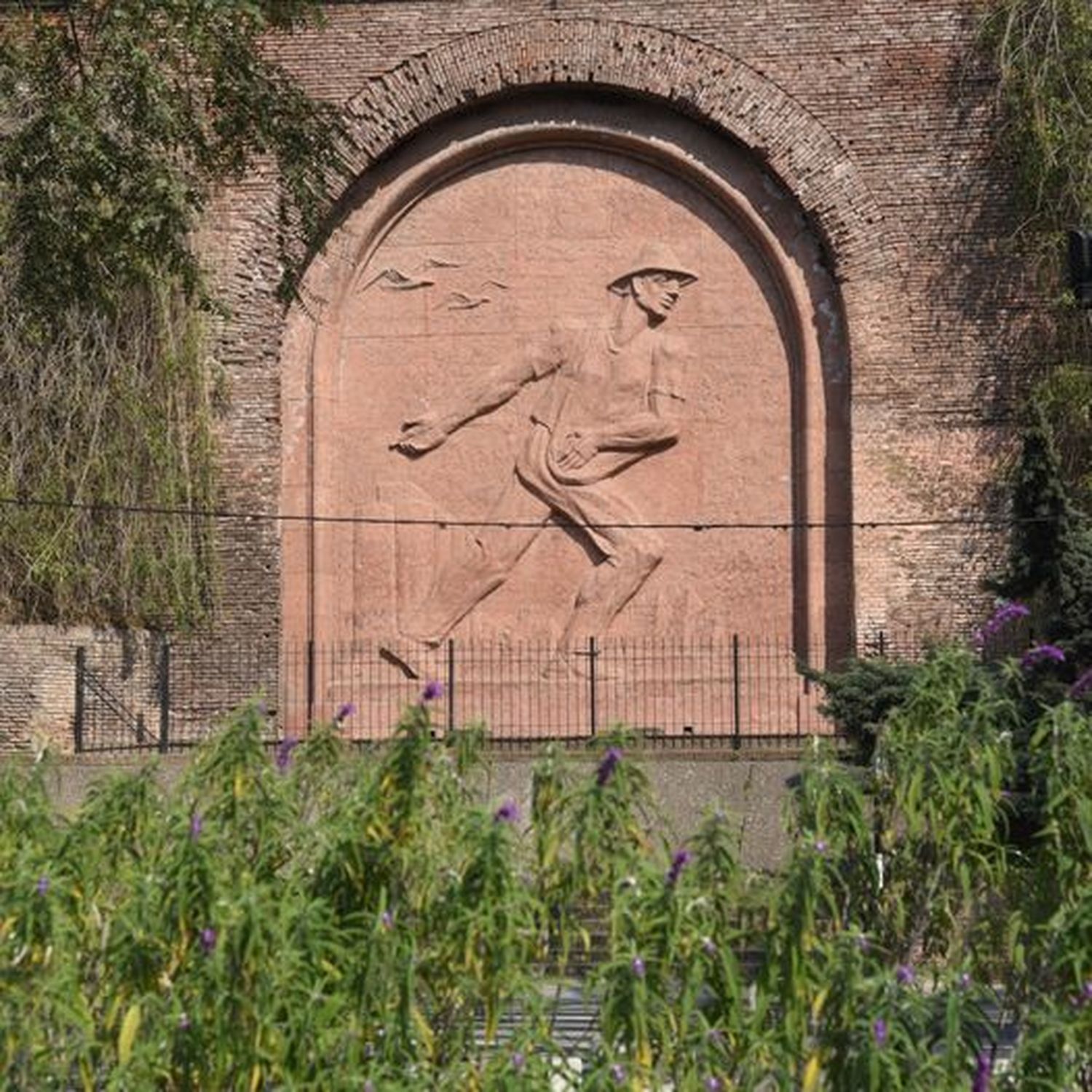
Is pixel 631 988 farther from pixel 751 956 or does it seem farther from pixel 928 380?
pixel 928 380

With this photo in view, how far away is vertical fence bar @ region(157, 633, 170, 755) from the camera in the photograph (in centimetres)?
2044

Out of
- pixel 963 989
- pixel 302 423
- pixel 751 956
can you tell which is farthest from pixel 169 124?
pixel 963 989

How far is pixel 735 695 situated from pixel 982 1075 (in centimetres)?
1413

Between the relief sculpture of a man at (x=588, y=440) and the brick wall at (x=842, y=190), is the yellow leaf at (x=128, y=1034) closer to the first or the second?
the brick wall at (x=842, y=190)

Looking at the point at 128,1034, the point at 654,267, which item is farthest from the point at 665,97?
the point at 128,1034

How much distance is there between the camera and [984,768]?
23.5 ft

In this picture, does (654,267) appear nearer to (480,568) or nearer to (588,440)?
(588,440)

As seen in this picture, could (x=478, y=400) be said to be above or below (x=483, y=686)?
above

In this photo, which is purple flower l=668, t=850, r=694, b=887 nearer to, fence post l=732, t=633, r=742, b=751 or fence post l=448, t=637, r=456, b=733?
fence post l=732, t=633, r=742, b=751

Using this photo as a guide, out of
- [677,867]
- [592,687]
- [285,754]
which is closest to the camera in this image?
[677,867]

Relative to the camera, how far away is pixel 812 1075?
20.9 feet

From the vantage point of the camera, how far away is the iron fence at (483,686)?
67.4 ft

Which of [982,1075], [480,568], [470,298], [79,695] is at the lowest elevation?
[982,1075]

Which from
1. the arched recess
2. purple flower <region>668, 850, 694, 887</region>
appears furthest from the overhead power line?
purple flower <region>668, 850, 694, 887</region>
